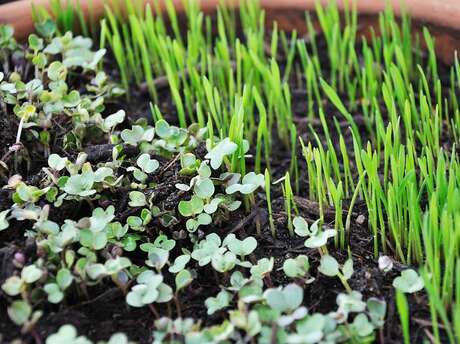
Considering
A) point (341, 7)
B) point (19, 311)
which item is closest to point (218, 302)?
point (19, 311)

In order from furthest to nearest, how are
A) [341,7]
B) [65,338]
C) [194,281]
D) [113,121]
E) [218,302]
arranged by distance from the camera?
[341,7] → [113,121] → [194,281] → [218,302] → [65,338]

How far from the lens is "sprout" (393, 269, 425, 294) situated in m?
1.08

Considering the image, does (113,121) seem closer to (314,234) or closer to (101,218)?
(101,218)

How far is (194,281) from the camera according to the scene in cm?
117

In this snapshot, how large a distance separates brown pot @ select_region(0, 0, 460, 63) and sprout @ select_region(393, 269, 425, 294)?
777 millimetres

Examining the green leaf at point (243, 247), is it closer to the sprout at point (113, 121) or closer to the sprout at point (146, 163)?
the sprout at point (146, 163)

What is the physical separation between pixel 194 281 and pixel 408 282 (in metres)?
0.33

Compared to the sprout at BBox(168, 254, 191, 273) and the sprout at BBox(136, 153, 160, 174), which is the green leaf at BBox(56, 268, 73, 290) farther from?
the sprout at BBox(136, 153, 160, 174)

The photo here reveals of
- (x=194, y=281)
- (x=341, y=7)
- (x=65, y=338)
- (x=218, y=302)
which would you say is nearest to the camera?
(x=65, y=338)

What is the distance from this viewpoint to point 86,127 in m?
1.38

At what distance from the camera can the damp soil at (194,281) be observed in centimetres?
108

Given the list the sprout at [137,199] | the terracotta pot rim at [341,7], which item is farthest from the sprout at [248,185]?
the terracotta pot rim at [341,7]

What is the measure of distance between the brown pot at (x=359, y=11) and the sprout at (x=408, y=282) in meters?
0.78

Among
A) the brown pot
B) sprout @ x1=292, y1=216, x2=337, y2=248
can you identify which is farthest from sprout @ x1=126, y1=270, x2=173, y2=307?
the brown pot
